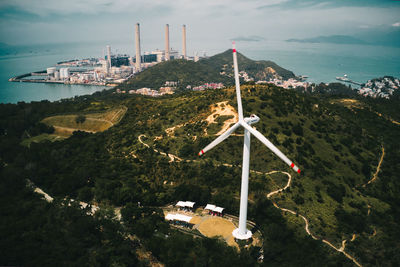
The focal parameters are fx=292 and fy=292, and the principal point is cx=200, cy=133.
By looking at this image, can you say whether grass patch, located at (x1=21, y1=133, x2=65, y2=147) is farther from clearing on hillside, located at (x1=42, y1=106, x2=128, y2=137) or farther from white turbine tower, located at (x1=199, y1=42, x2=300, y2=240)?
white turbine tower, located at (x1=199, y1=42, x2=300, y2=240)

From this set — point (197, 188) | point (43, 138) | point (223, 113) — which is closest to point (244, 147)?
point (197, 188)

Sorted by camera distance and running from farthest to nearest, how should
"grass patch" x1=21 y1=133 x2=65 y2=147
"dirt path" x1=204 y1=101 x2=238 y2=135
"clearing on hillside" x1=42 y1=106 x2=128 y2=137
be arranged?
"clearing on hillside" x1=42 y1=106 x2=128 y2=137
"grass patch" x1=21 y1=133 x2=65 y2=147
"dirt path" x1=204 y1=101 x2=238 y2=135

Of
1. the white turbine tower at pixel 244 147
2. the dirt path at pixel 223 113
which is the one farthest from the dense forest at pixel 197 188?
the white turbine tower at pixel 244 147

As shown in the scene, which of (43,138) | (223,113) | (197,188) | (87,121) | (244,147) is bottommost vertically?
(43,138)

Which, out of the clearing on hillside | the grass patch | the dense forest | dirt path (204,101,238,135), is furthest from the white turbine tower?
the grass patch

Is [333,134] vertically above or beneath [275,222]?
above

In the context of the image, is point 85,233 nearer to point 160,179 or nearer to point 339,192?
point 160,179

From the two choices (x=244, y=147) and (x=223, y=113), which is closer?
(x=244, y=147)

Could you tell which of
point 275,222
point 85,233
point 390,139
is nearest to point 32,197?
point 85,233

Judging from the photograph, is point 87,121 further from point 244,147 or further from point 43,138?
point 244,147
